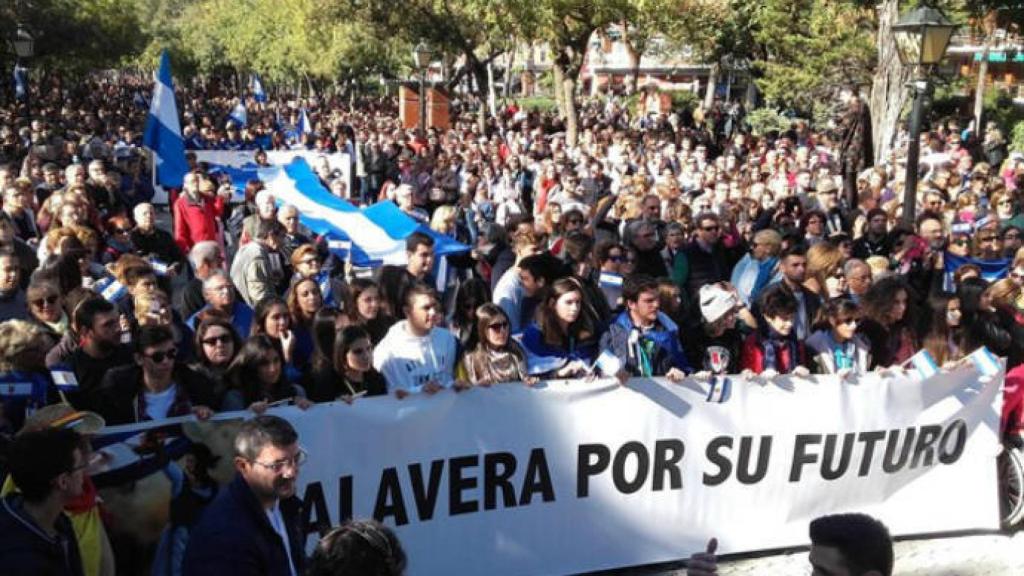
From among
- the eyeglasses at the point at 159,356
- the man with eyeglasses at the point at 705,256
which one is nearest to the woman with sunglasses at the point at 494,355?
the eyeglasses at the point at 159,356

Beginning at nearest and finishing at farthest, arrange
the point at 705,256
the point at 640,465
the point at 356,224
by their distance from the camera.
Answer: the point at 640,465 → the point at 705,256 → the point at 356,224

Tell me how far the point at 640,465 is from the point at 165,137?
787 cm

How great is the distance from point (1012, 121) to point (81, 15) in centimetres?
3494

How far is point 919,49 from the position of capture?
10352mm

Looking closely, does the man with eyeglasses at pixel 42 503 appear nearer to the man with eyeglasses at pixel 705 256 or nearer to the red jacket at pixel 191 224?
the man with eyeglasses at pixel 705 256

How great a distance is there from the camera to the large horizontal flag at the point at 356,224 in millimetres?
10031

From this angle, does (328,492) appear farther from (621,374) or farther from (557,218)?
(557,218)

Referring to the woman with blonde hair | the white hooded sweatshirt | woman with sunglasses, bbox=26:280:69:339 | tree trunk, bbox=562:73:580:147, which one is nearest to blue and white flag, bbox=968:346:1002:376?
the woman with blonde hair

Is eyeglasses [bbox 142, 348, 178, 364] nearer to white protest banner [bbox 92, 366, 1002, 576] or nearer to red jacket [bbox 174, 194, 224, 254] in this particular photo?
white protest banner [bbox 92, 366, 1002, 576]

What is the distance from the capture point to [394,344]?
230 inches

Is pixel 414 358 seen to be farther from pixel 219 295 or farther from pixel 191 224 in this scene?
pixel 191 224

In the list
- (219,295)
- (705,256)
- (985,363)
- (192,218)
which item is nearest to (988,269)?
(705,256)

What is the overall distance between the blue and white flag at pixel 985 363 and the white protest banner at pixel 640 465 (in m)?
0.04

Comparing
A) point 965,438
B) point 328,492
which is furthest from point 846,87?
point 328,492
